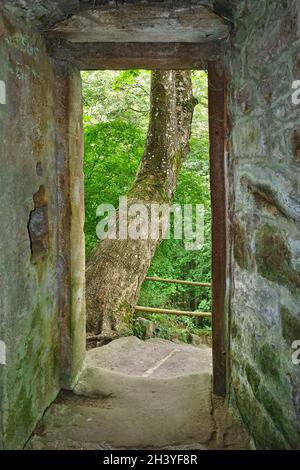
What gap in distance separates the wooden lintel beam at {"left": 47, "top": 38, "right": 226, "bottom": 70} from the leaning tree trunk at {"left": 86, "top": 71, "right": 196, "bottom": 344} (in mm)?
2500

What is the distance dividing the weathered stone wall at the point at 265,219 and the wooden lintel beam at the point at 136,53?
0.25m

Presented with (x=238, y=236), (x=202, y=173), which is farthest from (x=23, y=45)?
(x=202, y=173)

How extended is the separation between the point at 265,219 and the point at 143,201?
3.19 metres

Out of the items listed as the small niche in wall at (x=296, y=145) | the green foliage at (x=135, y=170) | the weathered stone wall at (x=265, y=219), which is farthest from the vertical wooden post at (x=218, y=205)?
the green foliage at (x=135, y=170)

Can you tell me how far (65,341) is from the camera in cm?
251

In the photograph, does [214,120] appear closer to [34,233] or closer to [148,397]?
[34,233]

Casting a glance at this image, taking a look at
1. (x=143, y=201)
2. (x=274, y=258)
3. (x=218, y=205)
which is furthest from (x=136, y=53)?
(x=143, y=201)

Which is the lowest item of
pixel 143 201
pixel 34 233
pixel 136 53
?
pixel 34 233

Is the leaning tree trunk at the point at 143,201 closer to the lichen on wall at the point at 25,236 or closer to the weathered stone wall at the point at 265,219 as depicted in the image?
the lichen on wall at the point at 25,236

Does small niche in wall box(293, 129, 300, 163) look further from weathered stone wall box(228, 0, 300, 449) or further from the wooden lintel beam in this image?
the wooden lintel beam

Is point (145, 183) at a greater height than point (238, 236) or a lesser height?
greater

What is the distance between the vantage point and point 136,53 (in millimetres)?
2328

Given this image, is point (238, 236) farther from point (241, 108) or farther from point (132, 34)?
point (132, 34)
